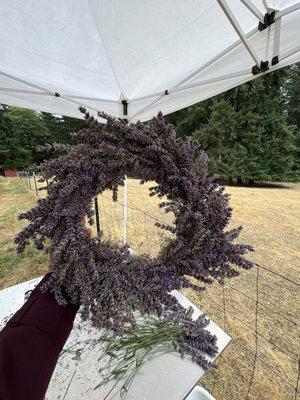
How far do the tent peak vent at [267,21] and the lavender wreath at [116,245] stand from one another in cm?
101

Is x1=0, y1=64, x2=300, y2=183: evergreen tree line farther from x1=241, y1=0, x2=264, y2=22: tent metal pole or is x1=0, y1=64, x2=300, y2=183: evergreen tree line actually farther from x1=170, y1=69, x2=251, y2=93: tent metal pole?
x1=241, y1=0, x2=264, y2=22: tent metal pole

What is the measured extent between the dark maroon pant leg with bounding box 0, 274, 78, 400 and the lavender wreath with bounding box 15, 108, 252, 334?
4cm

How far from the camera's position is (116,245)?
0.69 meters

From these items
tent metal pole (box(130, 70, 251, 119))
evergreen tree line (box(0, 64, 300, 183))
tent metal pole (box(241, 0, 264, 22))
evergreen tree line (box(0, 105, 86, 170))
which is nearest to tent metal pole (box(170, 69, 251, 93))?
tent metal pole (box(130, 70, 251, 119))

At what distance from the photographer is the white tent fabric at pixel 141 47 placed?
127 cm

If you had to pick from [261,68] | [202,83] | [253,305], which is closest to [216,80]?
[202,83]

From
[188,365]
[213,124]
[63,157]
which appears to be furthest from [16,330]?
[213,124]

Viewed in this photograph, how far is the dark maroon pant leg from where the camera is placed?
1.40 ft

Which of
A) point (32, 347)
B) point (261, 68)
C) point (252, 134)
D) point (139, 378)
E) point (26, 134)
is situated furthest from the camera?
point (26, 134)

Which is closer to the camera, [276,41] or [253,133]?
[276,41]

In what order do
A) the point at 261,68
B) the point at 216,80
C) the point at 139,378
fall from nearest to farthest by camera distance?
the point at 139,378 → the point at 261,68 → the point at 216,80

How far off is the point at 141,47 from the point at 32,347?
72.8 inches

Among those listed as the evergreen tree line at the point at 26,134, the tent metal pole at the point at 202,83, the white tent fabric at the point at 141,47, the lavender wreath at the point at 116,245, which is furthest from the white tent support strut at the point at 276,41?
the evergreen tree line at the point at 26,134

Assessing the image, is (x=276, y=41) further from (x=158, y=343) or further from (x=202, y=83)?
(x=158, y=343)
